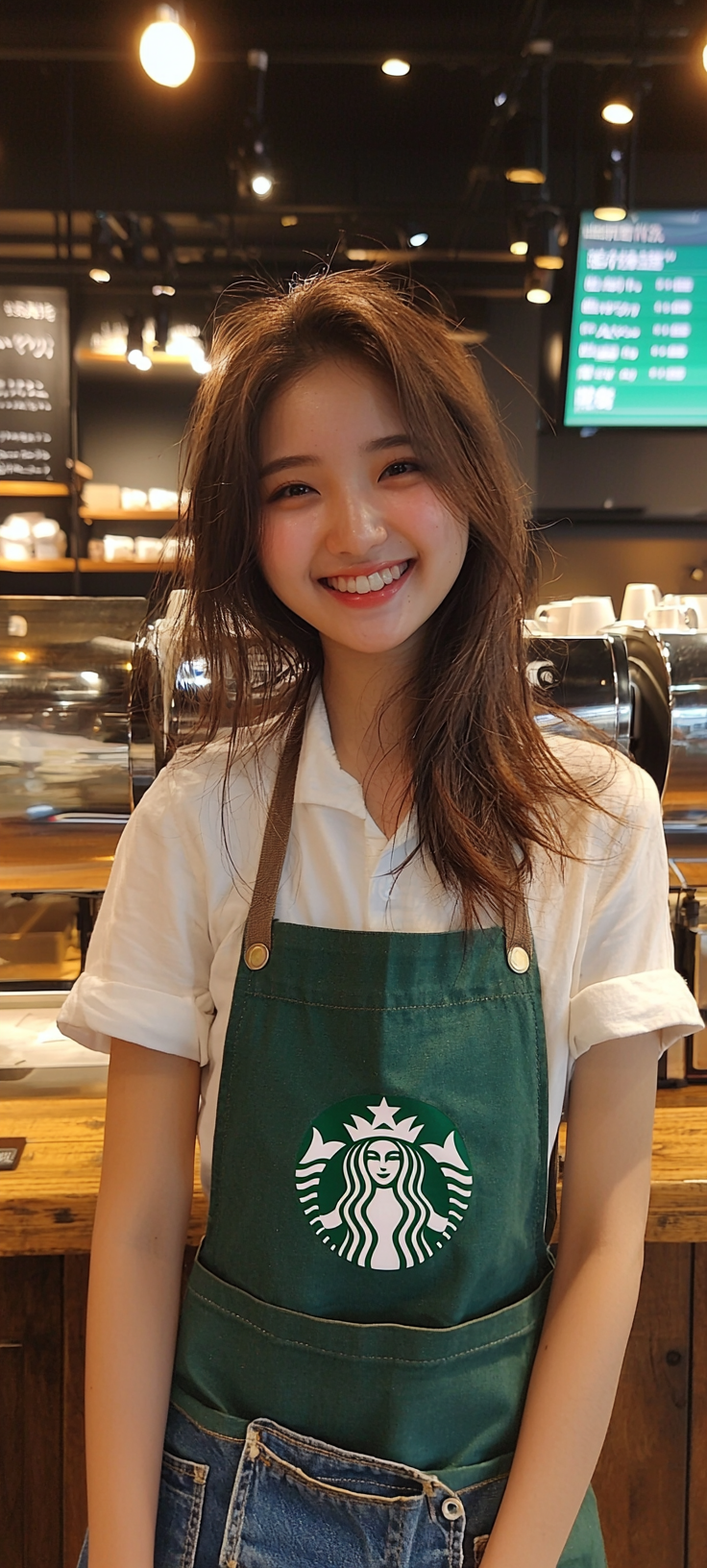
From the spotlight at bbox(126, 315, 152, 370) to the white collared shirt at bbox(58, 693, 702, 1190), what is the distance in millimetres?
3725

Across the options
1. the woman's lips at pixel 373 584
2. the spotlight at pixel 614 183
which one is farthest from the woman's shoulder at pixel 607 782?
the spotlight at pixel 614 183

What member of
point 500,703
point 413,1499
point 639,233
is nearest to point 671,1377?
point 413,1499

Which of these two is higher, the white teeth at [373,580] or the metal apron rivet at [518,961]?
the white teeth at [373,580]

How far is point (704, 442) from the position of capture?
4.90 metres

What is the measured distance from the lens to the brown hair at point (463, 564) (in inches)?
40.5

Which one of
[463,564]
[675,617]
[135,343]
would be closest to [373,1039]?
[463,564]

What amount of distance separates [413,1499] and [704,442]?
4675 millimetres

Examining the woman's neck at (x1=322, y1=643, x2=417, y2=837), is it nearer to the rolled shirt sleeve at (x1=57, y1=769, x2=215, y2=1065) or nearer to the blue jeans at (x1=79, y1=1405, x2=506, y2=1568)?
the rolled shirt sleeve at (x1=57, y1=769, x2=215, y2=1065)

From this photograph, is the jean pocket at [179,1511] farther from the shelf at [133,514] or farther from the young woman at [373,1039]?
the shelf at [133,514]

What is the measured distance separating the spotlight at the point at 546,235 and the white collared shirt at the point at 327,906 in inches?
127

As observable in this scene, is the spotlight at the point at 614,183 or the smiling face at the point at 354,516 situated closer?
the smiling face at the point at 354,516

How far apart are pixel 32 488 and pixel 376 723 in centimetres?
391

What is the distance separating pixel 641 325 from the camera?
13.2 feet

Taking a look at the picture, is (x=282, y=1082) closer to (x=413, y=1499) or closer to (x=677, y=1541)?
(x=413, y=1499)
